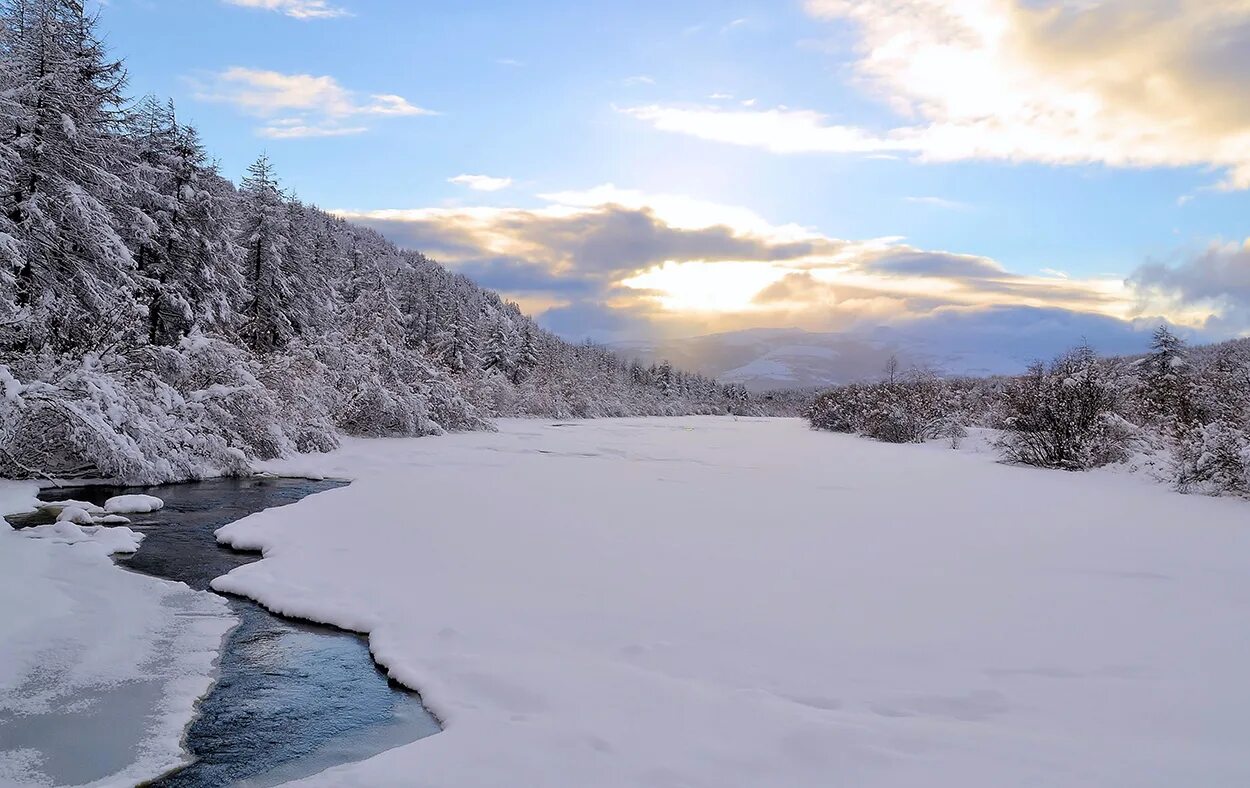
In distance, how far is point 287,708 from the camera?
14.1 feet

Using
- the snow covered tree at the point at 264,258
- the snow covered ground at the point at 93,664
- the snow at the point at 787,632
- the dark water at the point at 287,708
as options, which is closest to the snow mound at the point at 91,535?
the snow covered ground at the point at 93,664

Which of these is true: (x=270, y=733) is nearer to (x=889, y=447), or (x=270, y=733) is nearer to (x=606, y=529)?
(x=606, y=529)

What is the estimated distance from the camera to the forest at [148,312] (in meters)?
12.5

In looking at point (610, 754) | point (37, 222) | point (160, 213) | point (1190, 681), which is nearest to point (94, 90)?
point (160, 213)

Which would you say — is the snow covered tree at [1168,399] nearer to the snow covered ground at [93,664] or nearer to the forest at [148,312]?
the snow covered ground at [93,664]

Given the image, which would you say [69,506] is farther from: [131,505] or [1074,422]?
[1074,422]

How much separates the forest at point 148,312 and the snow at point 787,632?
15.0 ft

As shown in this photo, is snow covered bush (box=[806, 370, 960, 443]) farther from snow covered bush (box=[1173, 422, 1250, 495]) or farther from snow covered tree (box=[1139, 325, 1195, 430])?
snow covered bush (box=[1173, 422, 1250, 495])

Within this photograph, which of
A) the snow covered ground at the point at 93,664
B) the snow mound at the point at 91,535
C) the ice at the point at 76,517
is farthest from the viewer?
the ice at the point at 76,517

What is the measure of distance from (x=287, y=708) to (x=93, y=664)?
141 centimetres

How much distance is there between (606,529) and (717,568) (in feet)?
7.33

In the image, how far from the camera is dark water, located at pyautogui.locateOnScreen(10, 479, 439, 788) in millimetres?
3615

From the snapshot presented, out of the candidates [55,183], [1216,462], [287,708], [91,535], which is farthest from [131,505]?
[1216,462]

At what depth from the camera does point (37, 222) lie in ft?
54.7
